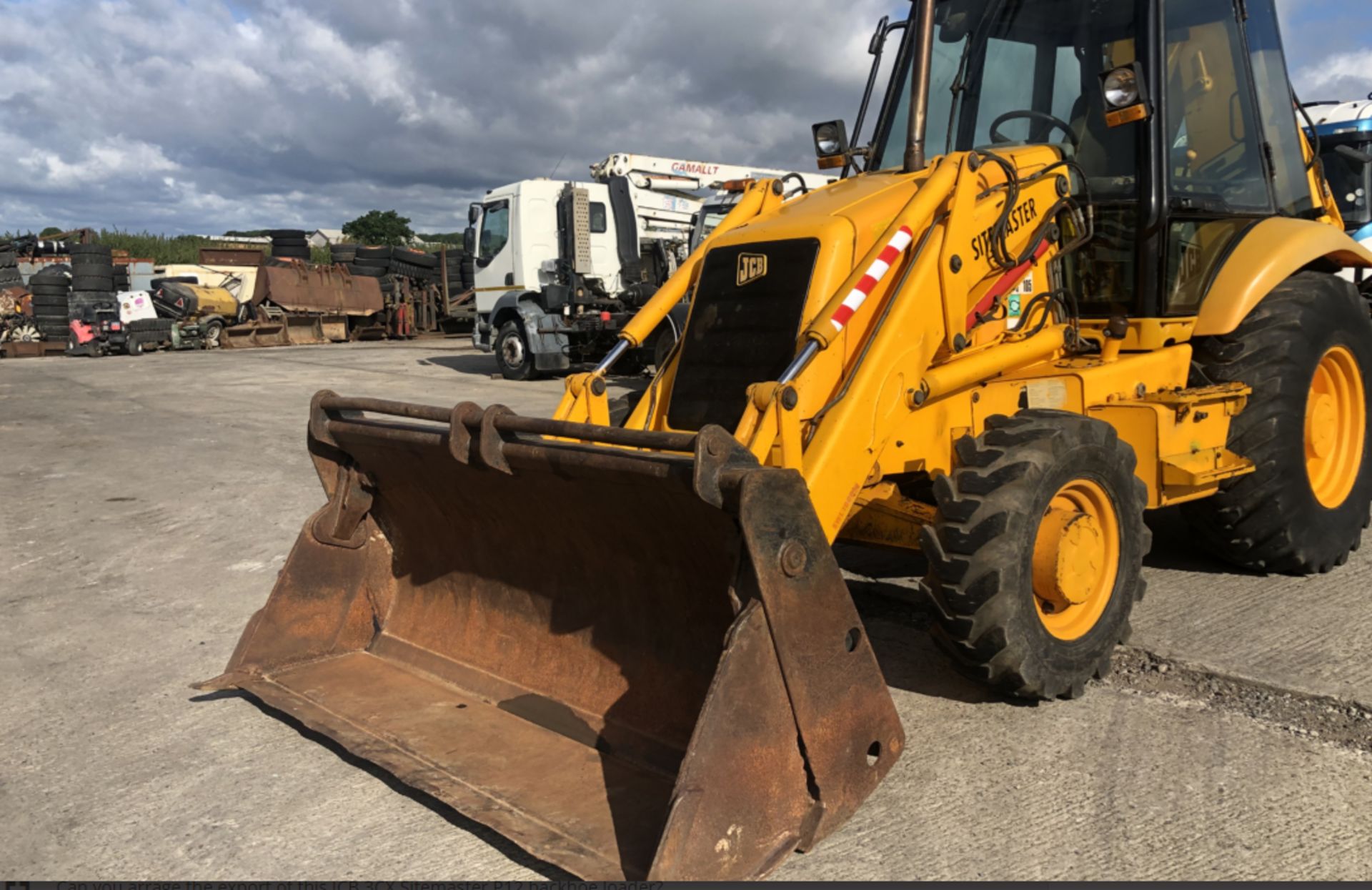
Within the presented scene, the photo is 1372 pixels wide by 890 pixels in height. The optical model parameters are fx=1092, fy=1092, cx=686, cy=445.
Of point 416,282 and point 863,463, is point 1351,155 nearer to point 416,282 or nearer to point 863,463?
point 863,463

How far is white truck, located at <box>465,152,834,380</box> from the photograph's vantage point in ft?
57.2

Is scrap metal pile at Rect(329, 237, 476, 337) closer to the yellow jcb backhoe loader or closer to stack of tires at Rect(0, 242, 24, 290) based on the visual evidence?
stack of tires at Rect(0, 242, 24, 290)

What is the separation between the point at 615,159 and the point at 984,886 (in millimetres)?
16858

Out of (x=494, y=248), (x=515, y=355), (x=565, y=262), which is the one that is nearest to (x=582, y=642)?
(x=515, y=355)

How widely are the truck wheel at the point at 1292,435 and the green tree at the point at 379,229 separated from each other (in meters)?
66.9

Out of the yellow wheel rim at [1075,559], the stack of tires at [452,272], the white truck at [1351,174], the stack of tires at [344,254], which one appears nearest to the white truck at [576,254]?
the white truck at [1351,174]

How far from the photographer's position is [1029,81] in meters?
5.16

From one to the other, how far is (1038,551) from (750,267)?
5.14ft

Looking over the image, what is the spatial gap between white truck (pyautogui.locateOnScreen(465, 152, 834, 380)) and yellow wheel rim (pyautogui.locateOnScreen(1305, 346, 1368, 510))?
38.8ft

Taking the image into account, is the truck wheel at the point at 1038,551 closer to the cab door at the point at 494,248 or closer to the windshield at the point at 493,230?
the cab door at the point at 494,248

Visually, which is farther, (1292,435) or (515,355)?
(515,355)

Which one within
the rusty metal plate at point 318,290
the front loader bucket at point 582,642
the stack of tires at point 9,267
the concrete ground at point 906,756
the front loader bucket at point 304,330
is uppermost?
the stack of tires at point 9,267

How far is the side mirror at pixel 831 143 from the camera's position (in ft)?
17.8

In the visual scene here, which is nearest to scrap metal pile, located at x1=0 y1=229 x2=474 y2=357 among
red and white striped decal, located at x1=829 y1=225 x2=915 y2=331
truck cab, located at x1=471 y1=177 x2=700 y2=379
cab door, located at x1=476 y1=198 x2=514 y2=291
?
cab door, located at x1=476 y1=198 x2=514 y2=291
